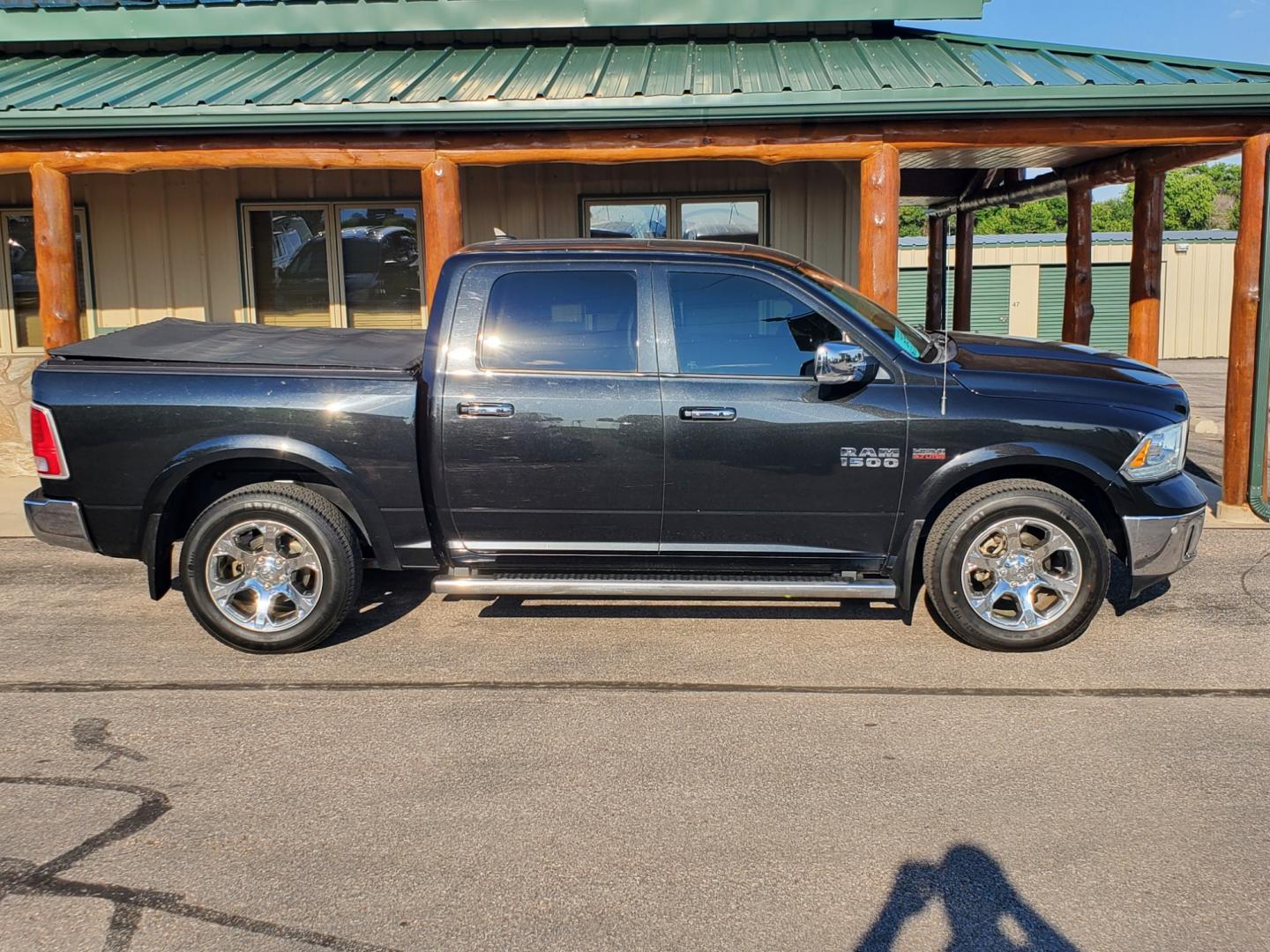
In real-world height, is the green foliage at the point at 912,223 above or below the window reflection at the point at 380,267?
above

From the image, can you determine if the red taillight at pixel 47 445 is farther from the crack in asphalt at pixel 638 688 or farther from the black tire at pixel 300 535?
the crack in asphalt at pixel 638 688

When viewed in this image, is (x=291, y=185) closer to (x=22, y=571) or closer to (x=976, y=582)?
(x=22, y=571)

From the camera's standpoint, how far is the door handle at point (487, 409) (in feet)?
18.1

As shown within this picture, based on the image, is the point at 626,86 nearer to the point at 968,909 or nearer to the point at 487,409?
the point at 487,409

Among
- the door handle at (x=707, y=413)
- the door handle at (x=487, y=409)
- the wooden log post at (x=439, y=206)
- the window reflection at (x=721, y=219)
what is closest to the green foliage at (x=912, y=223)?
the window reflection at (x=721, y=219)

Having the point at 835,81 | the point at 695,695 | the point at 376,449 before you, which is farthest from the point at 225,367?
the point at 835,81

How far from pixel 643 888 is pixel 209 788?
1725mm

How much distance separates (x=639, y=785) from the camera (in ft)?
13.5

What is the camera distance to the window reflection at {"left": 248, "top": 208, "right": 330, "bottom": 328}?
12.1 m

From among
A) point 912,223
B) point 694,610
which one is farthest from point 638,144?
point 912,223

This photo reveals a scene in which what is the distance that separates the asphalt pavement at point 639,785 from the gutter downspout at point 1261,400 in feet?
8.32

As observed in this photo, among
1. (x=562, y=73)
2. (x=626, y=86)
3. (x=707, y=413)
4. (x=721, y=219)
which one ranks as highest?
(x=562, y=73)

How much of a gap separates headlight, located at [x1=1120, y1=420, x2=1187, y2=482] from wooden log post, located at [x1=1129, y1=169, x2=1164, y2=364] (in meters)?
5.20

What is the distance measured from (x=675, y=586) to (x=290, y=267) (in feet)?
26.8
